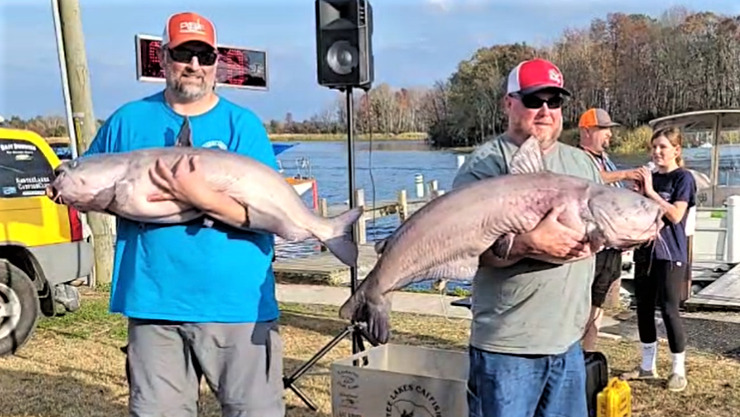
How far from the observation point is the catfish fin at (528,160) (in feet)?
8.88

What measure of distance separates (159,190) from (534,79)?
1.29 m

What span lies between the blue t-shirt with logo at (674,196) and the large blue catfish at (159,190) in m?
3.25

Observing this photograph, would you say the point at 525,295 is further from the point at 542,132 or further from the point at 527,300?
the point at 542,132

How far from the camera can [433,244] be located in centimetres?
275

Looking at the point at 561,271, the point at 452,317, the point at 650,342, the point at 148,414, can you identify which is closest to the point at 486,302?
the point at 561,271

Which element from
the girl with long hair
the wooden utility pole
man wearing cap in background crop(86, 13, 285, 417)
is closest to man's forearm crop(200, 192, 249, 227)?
man wearing cap in background crop(86, 13, 285, 417)

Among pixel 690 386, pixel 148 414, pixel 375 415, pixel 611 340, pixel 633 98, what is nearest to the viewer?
pixel 148 414

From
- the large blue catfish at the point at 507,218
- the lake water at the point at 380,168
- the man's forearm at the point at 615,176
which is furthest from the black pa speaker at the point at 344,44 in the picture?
the lake water at the point at 380,168

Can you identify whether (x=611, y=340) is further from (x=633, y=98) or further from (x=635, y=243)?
(x=633, y=98)

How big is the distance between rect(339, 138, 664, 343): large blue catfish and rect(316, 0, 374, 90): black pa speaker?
2933mm

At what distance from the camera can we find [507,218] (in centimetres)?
266

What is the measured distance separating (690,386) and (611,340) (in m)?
1.71

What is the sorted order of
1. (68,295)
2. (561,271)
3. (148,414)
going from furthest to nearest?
(68,295)
(148,414)
(561,271)

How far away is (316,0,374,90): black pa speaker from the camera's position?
219 inches
